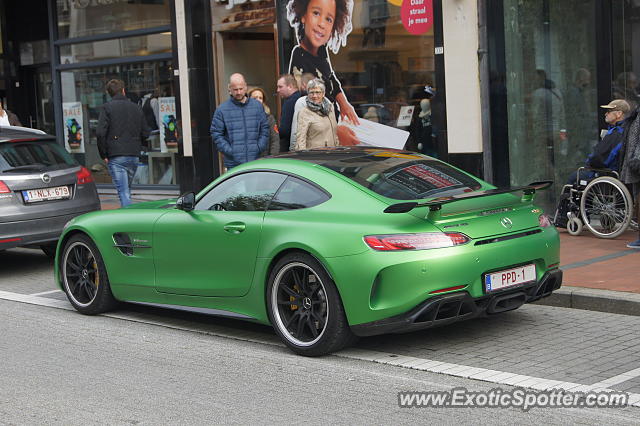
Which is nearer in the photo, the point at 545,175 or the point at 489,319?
the point at 489,319

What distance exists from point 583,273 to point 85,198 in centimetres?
584

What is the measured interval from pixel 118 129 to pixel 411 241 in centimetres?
789

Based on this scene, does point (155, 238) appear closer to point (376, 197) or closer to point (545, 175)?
point (376, 197)

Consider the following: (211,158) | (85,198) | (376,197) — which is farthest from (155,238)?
(211,158)

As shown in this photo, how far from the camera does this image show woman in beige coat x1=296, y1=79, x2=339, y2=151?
10.8 meters

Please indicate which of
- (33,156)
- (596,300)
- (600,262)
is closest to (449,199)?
(596,300)

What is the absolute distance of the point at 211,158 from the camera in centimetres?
1706

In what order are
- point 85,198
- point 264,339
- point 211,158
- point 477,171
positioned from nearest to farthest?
1. point 264,339
2. point 85,198
3. point 477,171
4. point 211,158

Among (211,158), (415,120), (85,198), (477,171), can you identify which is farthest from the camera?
(211,158)

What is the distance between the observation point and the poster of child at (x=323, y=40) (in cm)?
1474

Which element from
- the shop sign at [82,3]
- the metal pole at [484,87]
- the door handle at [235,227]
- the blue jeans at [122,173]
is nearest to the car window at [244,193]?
the door handle at [235,227]

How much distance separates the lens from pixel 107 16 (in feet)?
63.2

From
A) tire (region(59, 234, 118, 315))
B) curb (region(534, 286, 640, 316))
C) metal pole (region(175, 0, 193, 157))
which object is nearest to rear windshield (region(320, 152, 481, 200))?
curb (region(534, 286, 640, 316))

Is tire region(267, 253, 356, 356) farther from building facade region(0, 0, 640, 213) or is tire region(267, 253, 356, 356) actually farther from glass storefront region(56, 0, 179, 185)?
glass storefront region(56, 0, 179, 185)
